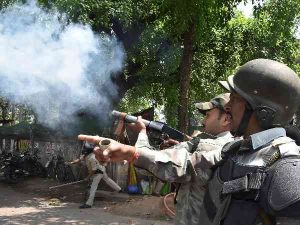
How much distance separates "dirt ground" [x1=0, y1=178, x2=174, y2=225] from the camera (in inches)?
330

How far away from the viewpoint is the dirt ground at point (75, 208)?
27.5ft

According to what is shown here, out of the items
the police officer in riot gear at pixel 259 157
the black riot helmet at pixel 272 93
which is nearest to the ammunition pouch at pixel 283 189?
the police officer in riot gear at pixel 259 157

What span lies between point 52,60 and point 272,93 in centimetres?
859

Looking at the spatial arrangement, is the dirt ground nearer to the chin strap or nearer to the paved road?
the paved road

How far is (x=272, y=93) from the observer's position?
6.08 feet

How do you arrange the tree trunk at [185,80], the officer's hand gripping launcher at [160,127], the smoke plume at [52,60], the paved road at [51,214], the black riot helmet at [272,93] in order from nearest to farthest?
the black riot helmet at [272,93] → the officer's hand gripping launcher at [160,127] → the paved road at [51,214] → the smoke plume at [52,60] → the tree trunk at [185,80]

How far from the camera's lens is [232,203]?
1721 millimetres

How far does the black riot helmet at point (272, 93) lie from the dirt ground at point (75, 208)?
Answer: 655 cm

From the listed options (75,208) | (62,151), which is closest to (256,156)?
(75,208)

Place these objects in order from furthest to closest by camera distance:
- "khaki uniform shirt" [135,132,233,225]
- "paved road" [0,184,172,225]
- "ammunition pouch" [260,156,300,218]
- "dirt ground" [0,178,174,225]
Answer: "dirt ground" [0,178,174,225] < "paved road" [0,184,172,225] < "khaki uniform shirt" [135,132,233,225] < "ammunition pouch" [260,156,300,218]

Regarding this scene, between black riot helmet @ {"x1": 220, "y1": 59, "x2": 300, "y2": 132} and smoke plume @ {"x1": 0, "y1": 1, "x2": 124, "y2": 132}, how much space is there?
7.91m

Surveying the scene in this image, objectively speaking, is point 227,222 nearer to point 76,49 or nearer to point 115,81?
point 76,49

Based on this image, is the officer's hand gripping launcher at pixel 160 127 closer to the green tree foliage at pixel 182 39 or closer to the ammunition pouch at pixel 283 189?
the ammunition pouch at pixel 283 189

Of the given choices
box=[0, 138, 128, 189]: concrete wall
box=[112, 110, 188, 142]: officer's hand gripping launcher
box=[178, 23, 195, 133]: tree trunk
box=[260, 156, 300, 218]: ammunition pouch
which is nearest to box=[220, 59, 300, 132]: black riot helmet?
box=[260, 156, 300, 218]: ammunition pouch
